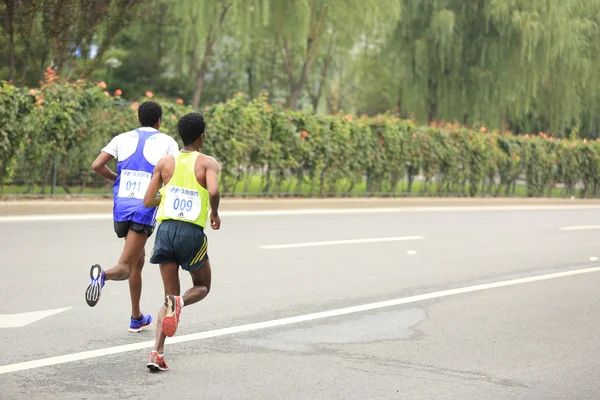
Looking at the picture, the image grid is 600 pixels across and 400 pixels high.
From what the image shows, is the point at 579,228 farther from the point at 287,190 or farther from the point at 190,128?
the point at 190,128

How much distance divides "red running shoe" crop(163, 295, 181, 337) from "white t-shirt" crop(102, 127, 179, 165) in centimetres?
141

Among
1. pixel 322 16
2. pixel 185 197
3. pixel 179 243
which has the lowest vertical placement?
pixel 179 243

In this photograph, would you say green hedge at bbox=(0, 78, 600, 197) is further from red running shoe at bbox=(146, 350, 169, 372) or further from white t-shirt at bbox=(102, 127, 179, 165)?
red running shoe at bbox=(146, 350, 169, 372)

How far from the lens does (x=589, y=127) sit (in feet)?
155

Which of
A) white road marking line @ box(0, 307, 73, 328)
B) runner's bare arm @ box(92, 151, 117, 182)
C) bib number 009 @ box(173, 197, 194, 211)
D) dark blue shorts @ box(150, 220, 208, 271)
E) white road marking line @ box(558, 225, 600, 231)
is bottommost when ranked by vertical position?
white road marking line @ box(0, 307, 73, 328)

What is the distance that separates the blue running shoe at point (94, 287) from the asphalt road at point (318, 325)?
400mm

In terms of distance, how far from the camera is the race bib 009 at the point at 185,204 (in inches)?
243

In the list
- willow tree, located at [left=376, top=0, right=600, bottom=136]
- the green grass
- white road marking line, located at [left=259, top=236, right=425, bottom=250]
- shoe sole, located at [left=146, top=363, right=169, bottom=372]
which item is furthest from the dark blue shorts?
willow tree, located at [left=376, top=0, right=600, bottom=136]

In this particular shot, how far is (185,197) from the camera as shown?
20.2 feet

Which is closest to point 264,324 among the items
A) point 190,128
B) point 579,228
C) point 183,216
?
point 183,216

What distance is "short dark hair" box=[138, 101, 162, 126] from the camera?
A: 23.7 feet

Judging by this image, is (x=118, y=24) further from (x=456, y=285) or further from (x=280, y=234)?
(x=456, y=285)

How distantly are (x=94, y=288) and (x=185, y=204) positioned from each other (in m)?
0.91

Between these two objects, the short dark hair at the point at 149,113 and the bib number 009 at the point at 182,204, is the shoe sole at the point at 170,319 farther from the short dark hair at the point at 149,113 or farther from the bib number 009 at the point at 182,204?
the short dark hair at the point at 149,113
